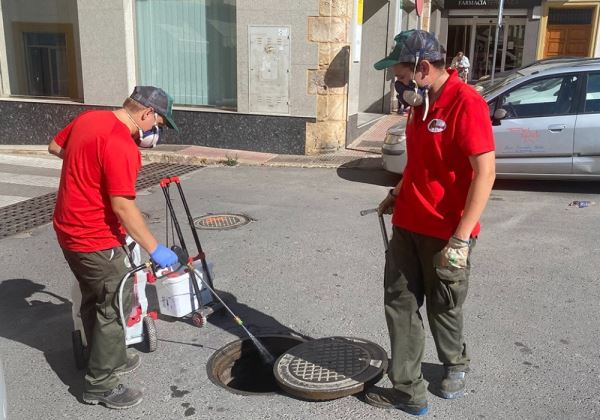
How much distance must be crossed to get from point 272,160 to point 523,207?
4421 mm

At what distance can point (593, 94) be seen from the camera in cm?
754

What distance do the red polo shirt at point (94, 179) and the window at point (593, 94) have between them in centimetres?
648

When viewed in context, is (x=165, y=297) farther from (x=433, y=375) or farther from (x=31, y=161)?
(x=31, y=161)

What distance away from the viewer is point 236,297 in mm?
4629

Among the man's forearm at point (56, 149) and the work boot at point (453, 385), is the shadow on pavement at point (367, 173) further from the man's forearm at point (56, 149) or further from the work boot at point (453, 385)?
the man's forearm at point (56, 149)

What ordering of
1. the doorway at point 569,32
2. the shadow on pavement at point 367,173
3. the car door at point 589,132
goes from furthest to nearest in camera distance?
the doorway at point 569,32 → the shadow on pavement at point 367,173 → the car door at point 589,132

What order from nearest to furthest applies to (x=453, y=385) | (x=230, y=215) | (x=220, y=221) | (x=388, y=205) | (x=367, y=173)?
1. (x=453, y=385)
2. (x=388, y=205)
3. (x=220, y=221)
4. (x=230, y=215)
5. (x=367, y=173)

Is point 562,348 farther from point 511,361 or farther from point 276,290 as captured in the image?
point 276,290

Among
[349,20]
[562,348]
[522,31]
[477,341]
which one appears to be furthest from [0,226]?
[522,31]

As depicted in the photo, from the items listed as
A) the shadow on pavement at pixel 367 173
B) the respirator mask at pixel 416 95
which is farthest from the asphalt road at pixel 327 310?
the respirator mask at pixel 416 95

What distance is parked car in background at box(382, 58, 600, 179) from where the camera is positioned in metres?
7.52

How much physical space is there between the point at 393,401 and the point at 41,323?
264 centimetres

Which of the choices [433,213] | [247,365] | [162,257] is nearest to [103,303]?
[162,257]

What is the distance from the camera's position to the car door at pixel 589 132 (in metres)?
7.45
